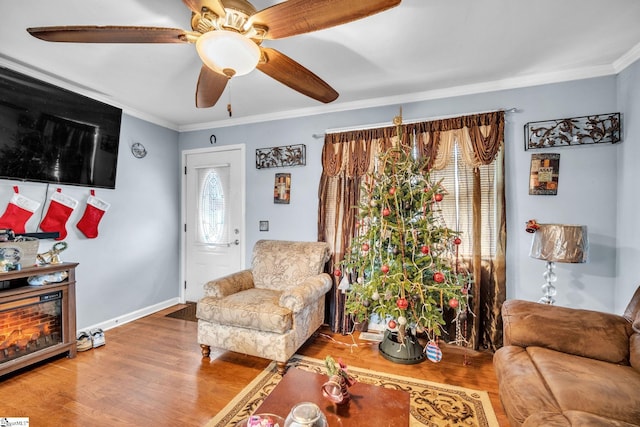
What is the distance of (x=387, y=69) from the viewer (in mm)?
2471

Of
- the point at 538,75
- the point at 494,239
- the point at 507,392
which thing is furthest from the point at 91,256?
the point at 538,75

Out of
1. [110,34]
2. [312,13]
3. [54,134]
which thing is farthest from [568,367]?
[54,134]

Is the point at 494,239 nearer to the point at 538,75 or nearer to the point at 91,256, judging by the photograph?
the point at 538,75

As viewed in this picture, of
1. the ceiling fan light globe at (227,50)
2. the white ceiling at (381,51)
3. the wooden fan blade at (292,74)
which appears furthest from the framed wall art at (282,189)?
the ceiling fan light globe at (227,50)

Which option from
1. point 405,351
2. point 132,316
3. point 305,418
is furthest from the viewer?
point 132,316

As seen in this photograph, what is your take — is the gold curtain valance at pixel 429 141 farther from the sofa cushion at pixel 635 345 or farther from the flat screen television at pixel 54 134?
the flat screen television at pixel 54 134

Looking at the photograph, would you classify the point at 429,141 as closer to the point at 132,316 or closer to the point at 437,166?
the point at 437,166

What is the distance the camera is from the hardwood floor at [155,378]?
1.81 meters

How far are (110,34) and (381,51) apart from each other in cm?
172

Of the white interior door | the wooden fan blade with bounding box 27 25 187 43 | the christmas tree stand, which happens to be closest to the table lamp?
the christmas tree stand

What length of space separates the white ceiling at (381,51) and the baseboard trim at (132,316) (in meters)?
2.36

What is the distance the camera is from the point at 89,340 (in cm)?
265

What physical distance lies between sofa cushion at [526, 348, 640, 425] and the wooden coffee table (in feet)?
2.20

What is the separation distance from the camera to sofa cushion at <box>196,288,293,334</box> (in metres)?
2.21
